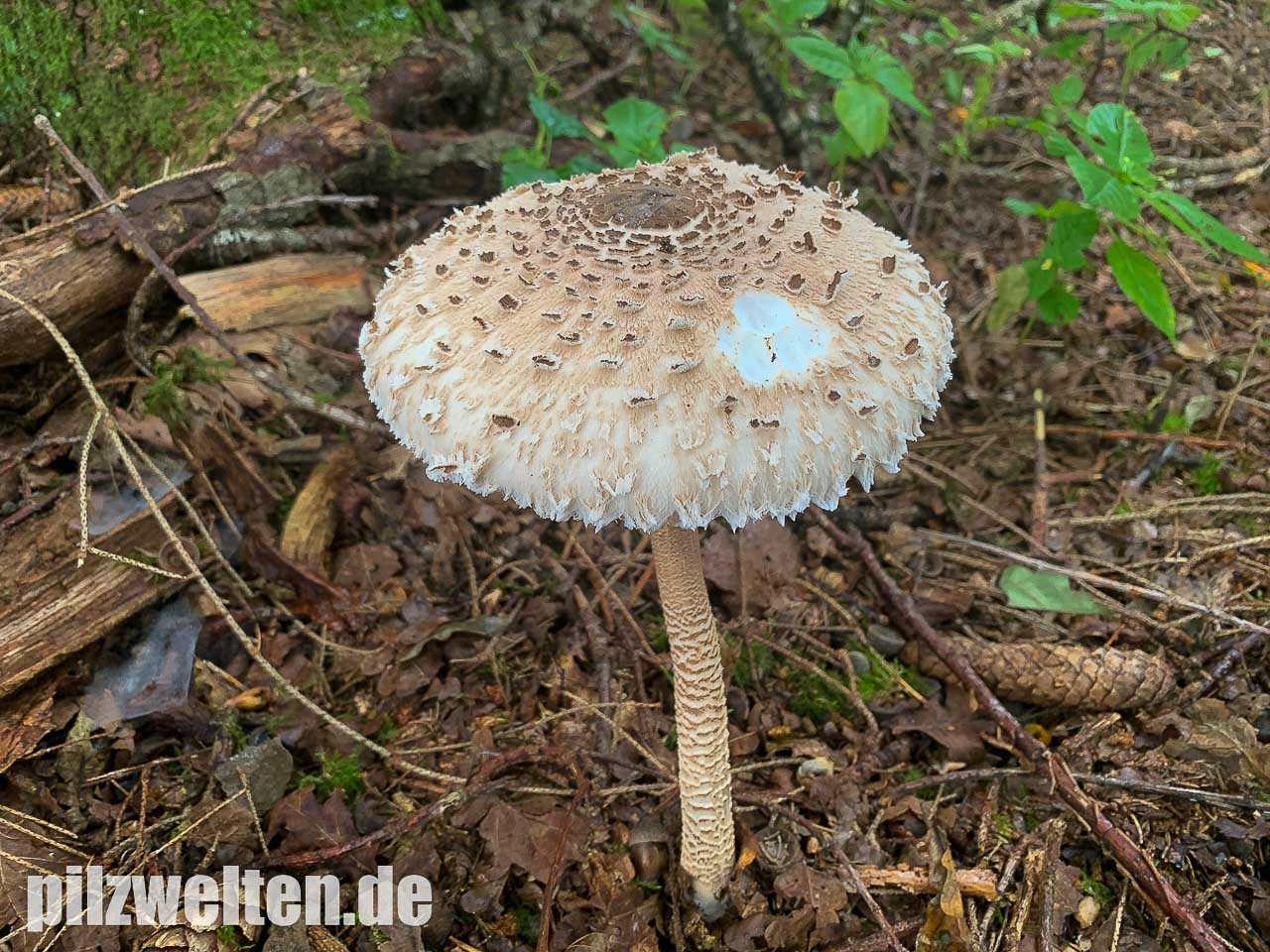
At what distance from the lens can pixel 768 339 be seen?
2.16 m

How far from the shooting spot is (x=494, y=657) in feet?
12.5

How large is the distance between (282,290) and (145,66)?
1357mm

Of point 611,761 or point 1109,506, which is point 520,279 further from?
point 1109,506

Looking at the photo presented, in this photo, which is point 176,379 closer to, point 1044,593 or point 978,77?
point 1044,593

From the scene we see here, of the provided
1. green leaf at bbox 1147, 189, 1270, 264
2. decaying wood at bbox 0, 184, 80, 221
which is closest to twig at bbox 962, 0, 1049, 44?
green leaf at bbox 1147, 189, 1270, 264

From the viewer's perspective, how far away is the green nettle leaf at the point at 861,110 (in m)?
4.32

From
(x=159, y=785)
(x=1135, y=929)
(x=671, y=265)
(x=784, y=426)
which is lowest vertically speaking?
(x=1135, y=929)

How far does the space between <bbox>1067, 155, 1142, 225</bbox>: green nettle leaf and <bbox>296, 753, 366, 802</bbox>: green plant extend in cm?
386

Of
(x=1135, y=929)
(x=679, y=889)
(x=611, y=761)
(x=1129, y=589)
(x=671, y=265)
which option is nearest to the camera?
(x=671, y=265)

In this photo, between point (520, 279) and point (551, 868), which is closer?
point (520, 279)

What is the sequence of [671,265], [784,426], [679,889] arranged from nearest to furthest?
1. [784,426]
2. [671,265]
3. [679,889]

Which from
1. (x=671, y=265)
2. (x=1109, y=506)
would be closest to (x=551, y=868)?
(x=671, y=265)

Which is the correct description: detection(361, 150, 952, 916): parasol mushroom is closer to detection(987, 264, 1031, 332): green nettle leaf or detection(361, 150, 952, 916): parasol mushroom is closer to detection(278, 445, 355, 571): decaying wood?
detection(278, 445, 355, 571): decaying wood

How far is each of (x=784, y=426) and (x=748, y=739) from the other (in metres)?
2.16
